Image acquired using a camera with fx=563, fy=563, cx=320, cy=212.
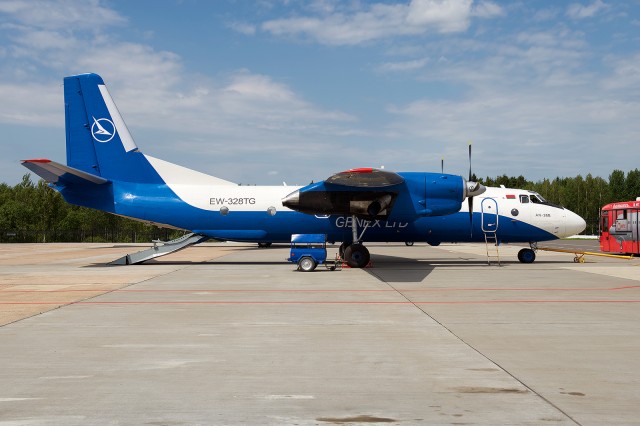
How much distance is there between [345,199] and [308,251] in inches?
110

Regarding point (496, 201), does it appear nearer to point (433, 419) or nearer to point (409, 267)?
point (409, 267)

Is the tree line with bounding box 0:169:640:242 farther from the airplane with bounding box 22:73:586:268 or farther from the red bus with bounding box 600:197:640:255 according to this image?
the red bus with bounding box 600:197:640:255

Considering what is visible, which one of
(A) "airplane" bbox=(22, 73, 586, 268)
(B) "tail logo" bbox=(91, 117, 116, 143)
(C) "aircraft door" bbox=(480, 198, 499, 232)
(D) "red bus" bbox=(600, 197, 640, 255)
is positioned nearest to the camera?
(A) "airplane" bbox=(22, 73, 586, 268)

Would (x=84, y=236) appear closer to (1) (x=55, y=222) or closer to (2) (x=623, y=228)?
(1) (x=55, y=222)

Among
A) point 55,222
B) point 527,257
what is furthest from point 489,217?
point 55,222

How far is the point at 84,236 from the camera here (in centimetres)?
7994

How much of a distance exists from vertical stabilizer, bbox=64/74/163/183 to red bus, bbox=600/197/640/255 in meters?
26.2

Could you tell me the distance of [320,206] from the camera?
23234mm

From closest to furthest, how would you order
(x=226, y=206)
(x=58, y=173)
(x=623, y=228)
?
(x=58, y=173) < (x=226, y=206) < (x=623, y=228)

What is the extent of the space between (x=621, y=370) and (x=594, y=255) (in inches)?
1150

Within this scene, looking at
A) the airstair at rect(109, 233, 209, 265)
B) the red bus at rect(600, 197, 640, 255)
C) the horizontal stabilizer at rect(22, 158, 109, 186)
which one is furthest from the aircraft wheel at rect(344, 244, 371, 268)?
the red bus at rect(600, 197, 640, 255)

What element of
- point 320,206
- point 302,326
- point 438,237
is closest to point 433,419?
point 302,326

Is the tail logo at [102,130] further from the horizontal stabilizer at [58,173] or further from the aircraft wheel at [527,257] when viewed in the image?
the aircraft wheel at [527,257]

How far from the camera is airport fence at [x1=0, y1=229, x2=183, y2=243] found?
7469 centimetres
